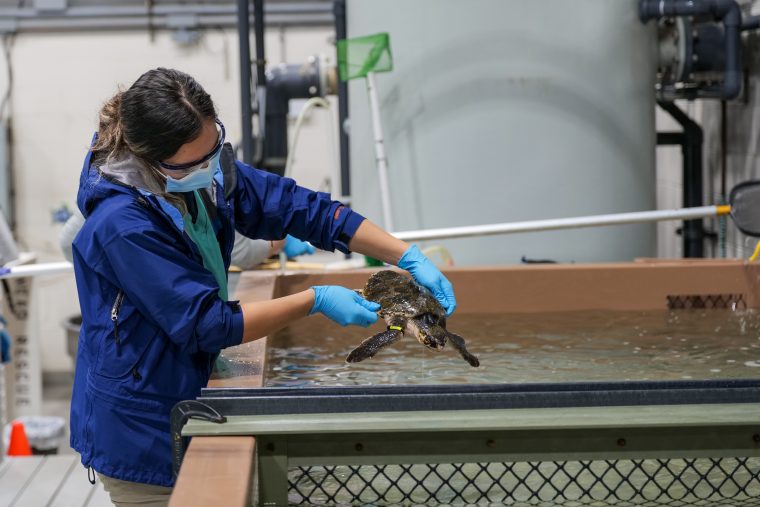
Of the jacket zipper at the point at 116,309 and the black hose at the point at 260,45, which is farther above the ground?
the black hose at the point at 260,45

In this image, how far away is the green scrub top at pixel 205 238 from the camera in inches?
66.2

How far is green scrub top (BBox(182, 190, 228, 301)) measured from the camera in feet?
5.51

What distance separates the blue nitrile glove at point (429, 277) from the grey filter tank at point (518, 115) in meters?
1.58

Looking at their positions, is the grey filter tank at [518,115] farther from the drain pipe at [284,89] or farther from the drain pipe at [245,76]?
the drain pipe at [284,89]

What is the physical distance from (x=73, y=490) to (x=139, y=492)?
1469 mm

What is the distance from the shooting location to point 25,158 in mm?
7105

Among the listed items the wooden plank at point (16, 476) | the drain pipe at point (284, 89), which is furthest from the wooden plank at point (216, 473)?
the drain pipe at point (284, 89)

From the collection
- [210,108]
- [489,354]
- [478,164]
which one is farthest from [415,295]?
[478,164]

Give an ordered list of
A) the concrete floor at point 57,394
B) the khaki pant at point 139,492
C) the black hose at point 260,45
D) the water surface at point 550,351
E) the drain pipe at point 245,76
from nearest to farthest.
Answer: the khaki pant at point 139,492
the water surface at point 550,351
the drain pipe at point 245,76
the black hose at point 260,45
the concrete floor at point 57,394

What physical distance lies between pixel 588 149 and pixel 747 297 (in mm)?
1086

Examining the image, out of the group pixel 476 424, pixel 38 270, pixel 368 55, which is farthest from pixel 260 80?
pixel 476 424

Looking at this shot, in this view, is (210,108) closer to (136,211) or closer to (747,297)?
(136,211)

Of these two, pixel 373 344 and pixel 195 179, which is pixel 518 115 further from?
pixel 195 179

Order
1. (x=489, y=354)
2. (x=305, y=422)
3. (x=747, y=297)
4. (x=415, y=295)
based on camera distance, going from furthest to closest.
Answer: (x=747, y=297) < (x=489, y=354) < (x=415, y=295) < (x=305, y=422)
